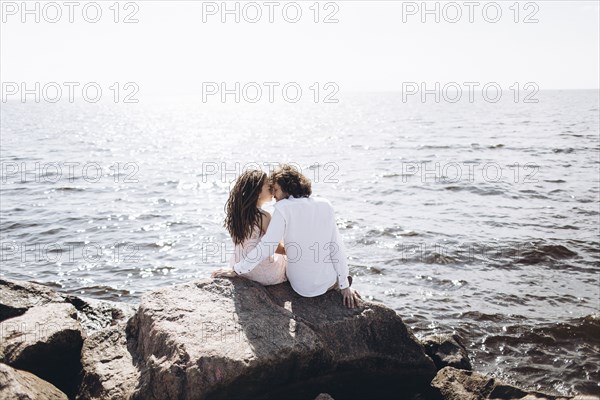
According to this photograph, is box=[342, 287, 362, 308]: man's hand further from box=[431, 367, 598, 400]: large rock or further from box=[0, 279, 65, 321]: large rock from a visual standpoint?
box=[0, 279, 65, 321]: large rock

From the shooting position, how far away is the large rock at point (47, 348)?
5242 millimetres

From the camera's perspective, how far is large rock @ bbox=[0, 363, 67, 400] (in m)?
4.14

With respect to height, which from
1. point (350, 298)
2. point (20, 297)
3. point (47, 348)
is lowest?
point (47, 348)

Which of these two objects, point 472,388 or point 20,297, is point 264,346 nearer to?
point 472,388

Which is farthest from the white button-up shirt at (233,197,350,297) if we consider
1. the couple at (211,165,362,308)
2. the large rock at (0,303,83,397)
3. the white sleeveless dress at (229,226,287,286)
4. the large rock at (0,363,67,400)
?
the large rock at (0,363,67,400)

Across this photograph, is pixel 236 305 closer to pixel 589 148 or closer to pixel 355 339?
pixel 355 339

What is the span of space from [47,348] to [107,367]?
0.72 meters

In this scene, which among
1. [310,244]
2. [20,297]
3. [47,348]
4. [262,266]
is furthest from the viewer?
[20,297]

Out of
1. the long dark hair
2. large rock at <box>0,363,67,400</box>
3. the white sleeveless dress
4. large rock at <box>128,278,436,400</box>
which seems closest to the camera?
large rock at <box>0,363,67,400</box>

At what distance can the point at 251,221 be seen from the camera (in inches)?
222

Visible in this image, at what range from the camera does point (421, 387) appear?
18.9ft

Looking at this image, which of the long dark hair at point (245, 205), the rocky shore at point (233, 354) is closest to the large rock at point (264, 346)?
the rocky shore at point (233, 354)

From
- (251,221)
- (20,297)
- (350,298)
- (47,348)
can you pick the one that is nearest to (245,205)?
(251,221)

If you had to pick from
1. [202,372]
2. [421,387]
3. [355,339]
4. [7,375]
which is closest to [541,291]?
[421,387]
